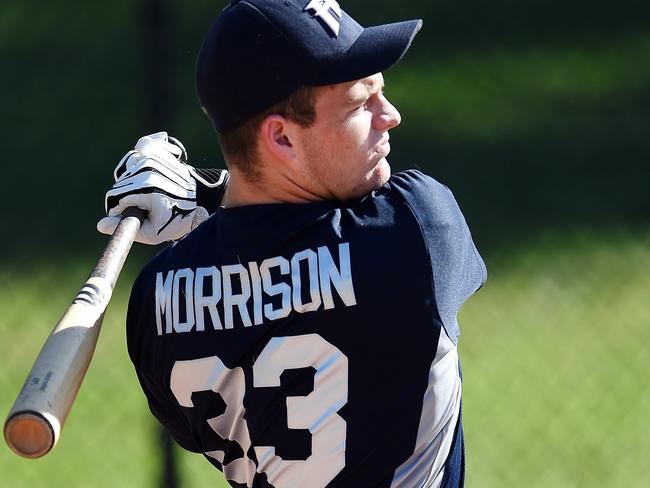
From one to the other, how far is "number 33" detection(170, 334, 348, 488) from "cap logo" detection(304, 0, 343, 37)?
0.57 m

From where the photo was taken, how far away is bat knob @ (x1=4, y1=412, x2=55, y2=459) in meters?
1.85

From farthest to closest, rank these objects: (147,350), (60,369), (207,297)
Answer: (147,350) < (207,297) < (60,369)

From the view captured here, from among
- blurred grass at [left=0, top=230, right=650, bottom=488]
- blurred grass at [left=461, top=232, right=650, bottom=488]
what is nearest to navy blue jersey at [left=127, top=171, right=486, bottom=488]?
blurred grass at [left=0, top=230, right=650, bottom=488]

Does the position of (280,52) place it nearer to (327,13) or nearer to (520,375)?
(327,13)

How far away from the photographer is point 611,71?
923 centimetres

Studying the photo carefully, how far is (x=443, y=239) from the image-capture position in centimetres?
222

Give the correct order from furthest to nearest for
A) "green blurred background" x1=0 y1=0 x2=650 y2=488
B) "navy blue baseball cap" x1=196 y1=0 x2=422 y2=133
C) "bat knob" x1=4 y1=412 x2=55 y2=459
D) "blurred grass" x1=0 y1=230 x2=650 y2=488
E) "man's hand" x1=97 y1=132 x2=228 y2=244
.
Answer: "green blurred background" x1=0 y1=0 x2=650 y2=488, "blurred grass" x1=0 y1=230 x2=650 y2=488, "man's hand" x1=97 y1=132 x2=228 y2=244, "navy blue baseball cap" x1=196 y1=0 x2=422 y2=133, "bat knob" x1=4 y1=412 x2=55 y2=459

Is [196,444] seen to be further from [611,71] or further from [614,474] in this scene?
[611,71]

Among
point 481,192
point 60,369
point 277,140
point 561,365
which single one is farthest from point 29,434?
point 481,192

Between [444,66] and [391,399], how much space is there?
272 inches

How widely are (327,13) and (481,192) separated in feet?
19.3

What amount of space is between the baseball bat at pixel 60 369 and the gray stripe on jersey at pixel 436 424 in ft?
2.07

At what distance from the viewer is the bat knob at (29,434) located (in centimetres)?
185

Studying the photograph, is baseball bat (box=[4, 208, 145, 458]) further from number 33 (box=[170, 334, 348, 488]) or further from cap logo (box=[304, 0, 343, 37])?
cap logo (box=[304, 0, 343, 37])
